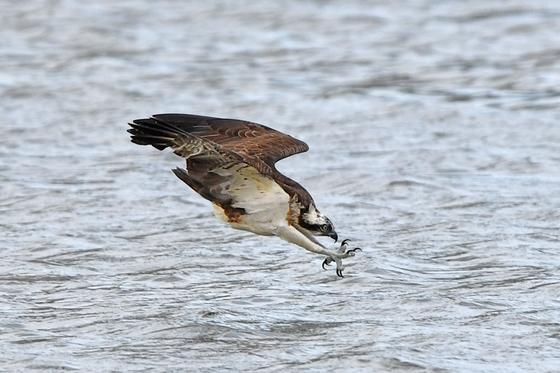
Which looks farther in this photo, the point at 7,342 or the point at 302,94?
the point at 302,94

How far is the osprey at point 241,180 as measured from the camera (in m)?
8.93

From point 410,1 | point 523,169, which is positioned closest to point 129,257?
point 523,169

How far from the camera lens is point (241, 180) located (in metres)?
9.23

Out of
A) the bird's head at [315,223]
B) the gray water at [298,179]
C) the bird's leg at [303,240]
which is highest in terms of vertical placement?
the bird's head at [315,223]

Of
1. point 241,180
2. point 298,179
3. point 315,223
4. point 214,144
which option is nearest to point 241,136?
point 241,180

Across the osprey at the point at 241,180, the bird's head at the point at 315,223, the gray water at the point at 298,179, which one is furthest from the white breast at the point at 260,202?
the gray water at the point at 298,179

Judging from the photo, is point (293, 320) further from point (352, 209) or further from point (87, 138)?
point (87, 138)

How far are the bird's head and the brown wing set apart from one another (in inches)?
15.1

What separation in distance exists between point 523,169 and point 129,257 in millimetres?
4469

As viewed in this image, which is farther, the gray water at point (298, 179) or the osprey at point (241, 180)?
the gray water at point (298, 179)

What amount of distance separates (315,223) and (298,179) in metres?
5.07

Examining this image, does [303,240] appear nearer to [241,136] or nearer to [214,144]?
[241,136]

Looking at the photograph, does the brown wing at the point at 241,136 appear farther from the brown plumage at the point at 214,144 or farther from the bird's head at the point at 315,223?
the bird's head at the point at 315,223

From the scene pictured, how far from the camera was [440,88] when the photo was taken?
61.2ft
